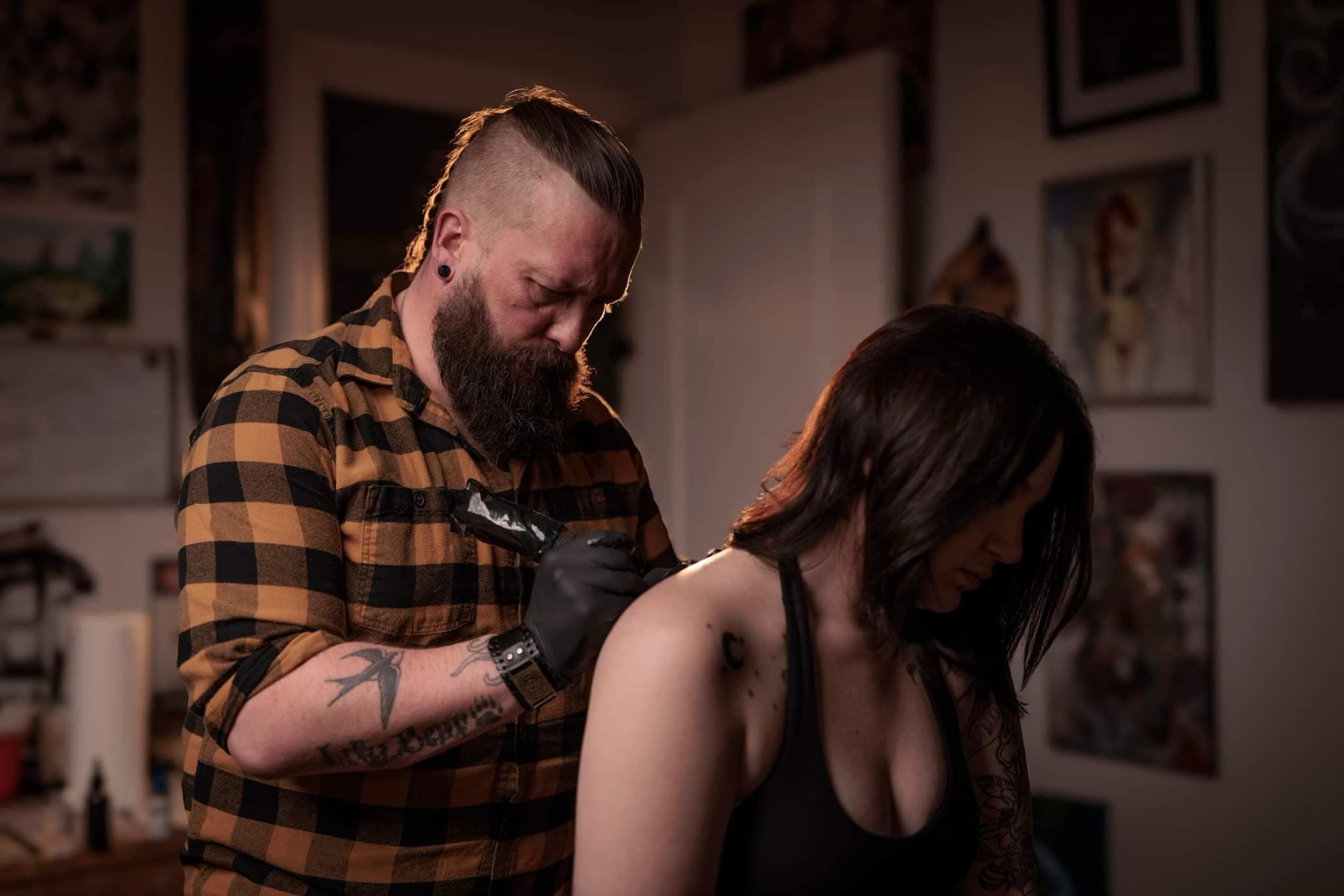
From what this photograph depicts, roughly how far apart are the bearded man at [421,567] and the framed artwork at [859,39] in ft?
5.43

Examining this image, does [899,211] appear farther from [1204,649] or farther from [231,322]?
[231,322]

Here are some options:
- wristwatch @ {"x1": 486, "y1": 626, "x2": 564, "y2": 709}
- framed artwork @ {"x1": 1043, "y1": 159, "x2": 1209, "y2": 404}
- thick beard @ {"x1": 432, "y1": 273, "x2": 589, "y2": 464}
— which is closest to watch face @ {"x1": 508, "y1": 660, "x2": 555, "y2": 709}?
wristwatch @ {"x1": 486, "y1": 626, "x2": 564, "y2": 709}

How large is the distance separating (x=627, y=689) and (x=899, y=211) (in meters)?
1.97

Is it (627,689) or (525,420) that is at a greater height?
(525,420)

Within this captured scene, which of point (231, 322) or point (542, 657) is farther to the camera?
point (231, 322)

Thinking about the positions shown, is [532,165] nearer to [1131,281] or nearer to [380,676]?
[380,676]

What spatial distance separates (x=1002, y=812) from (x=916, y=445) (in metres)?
0.45

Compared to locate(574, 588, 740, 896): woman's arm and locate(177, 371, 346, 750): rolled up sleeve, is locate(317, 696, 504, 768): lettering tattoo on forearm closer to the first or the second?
locate(177, 371, 346, 750): rolled up sleeve

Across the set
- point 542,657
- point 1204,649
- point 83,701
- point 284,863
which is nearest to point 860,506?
point 542,657

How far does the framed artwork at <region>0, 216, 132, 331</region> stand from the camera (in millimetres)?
2467

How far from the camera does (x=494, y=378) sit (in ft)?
4.50

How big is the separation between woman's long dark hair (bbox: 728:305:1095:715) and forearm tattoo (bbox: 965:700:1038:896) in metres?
0.18

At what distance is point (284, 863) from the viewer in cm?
127

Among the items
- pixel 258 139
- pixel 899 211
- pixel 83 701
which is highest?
pixel 258 139
